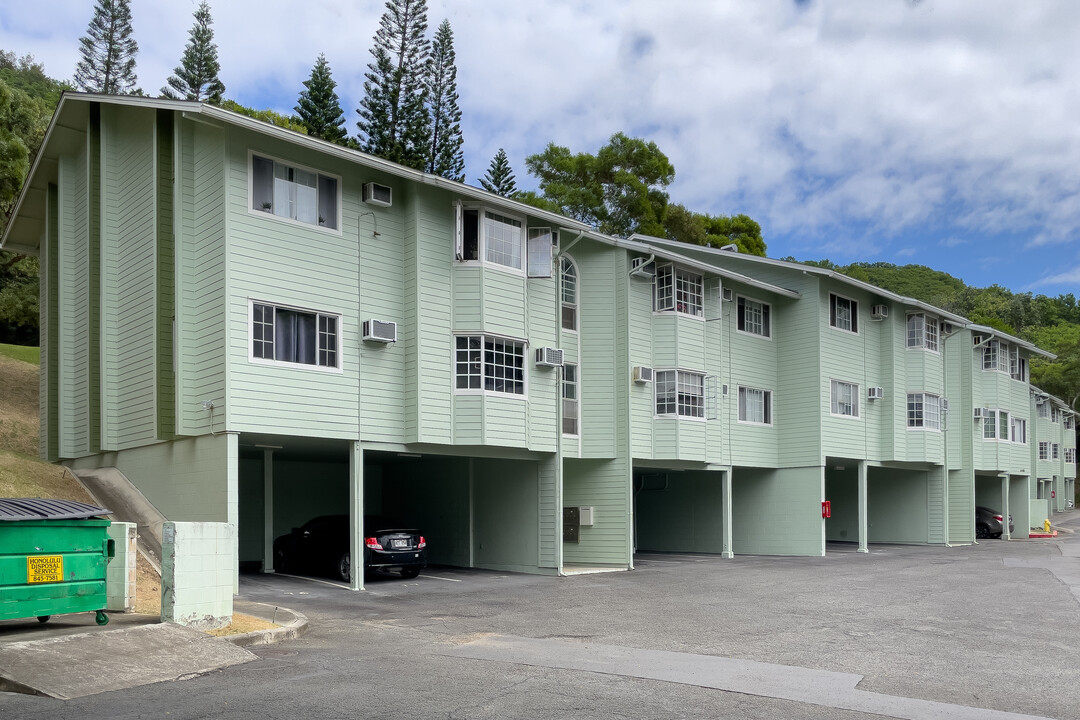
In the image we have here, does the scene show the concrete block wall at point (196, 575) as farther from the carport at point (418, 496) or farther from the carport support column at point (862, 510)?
the carport support column at point (862, 510)

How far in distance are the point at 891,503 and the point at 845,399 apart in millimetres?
6994

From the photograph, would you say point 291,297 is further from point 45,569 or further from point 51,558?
point 45,569

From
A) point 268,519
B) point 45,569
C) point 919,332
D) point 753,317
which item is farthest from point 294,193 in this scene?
point 919,332

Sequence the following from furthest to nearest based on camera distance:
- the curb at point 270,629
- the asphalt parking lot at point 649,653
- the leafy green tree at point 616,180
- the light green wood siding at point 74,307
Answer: the leafy green tree at point 616,180, the light green wood siding at point 74,307, the curb at point 270,629, the asphalt parking lot at point 649,653

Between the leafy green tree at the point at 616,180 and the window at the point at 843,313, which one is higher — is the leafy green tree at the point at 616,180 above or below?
above

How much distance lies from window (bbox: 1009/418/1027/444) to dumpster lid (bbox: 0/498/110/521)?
126ft

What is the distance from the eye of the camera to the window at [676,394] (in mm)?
26047

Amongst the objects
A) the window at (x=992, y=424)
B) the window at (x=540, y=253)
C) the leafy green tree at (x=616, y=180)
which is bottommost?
the window at (x=992, y=424)

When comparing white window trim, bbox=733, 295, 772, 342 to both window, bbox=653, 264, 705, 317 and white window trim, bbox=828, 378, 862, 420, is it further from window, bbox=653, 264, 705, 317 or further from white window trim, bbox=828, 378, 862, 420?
window, bbox=653, 264, 705, 317

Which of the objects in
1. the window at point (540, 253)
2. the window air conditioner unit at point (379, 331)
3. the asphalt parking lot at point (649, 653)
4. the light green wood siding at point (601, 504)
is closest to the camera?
the asphalt parking lot at point (649, 653)

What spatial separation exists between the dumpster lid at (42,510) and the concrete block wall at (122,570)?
1.09 m

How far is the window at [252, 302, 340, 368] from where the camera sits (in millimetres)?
17625

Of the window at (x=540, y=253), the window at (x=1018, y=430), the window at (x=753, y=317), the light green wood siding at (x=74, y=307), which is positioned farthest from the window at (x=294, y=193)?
the window at (x=1018, y=430)

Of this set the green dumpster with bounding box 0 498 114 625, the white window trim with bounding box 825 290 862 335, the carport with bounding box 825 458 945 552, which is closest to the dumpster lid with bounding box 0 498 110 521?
the green dumpster with bounding box 0 498 114 625
